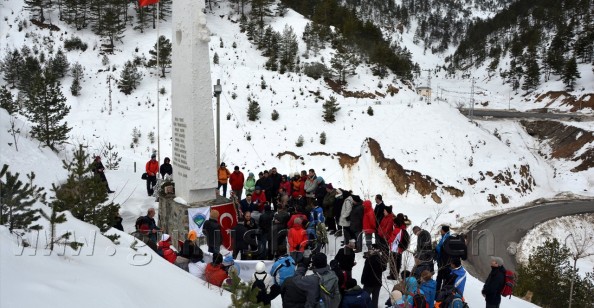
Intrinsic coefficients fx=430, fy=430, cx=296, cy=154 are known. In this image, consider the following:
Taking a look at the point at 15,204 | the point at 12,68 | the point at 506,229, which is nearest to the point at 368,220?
the point at 15,204

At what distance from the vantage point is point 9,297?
10.1ft

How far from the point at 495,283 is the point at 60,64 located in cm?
3417

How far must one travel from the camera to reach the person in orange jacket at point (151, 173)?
13906 millimetres

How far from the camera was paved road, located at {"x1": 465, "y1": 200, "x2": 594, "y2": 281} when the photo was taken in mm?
18891

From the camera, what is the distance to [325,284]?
5.57 m

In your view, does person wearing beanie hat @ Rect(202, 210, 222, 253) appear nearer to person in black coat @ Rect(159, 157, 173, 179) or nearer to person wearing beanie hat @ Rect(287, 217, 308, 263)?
person wearing beanie hat @ Rect(287, 217, 308, 263)

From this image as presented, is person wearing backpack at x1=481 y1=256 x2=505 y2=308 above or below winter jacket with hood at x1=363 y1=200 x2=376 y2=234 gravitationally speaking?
below

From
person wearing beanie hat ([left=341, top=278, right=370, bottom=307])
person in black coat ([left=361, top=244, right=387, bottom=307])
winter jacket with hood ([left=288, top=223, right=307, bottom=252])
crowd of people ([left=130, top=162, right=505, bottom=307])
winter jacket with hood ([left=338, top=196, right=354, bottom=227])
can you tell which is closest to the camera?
person wearing beanie hat ([left=341, top=278, right=370, bottom=307])

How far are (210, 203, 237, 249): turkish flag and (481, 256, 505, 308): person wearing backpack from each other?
569cm

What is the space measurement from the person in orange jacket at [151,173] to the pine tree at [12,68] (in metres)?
22.3

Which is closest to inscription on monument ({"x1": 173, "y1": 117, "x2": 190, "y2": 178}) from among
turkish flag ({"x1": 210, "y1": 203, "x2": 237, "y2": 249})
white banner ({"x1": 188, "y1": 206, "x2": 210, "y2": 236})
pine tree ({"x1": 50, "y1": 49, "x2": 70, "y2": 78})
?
white banner ({"x1": 188, "y1": 206, "x2": 210, "y2": 236})

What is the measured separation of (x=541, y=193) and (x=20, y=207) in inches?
1284

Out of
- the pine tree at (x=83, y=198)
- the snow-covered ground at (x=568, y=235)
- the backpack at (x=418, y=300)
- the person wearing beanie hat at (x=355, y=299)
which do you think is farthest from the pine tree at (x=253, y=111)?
the person wearing beanie hat at (x=355, y=299)

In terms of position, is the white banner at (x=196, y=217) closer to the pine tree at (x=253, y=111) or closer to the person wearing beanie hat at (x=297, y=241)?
the person wearing beanie hat at (x=297, y=241)
